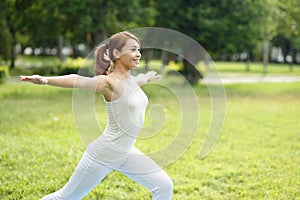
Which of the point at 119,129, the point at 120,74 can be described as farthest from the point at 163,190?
the point at 120,74

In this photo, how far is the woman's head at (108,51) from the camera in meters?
3.44

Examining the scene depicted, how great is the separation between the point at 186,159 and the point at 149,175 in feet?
10.1

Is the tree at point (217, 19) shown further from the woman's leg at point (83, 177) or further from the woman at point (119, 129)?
the woman's leg at point (83, 177)

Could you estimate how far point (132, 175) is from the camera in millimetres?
3516

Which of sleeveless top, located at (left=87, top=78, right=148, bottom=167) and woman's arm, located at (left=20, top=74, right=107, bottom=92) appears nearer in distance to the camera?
woman's arm, located at (left=20, top=74, right=107, bottom=92)

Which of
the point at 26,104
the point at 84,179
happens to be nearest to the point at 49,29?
the point at 26,104

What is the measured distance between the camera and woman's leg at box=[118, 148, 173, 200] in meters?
3.42

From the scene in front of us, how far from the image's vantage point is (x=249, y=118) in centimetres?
1052

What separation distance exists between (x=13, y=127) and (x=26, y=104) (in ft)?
12.4

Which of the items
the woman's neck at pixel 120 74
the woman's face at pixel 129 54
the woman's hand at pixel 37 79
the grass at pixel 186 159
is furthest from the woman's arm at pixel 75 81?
the grass at pixel 186 159

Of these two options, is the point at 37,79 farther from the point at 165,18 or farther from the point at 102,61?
the point at 165,18

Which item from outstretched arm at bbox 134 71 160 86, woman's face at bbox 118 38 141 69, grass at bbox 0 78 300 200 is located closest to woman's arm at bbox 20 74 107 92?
woman's face at bbox 118 38 141 69

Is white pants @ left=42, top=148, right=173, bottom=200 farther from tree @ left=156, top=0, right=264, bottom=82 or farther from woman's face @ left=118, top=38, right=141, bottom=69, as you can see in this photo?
tree @ left=156, top=0, right=264, bottom=82

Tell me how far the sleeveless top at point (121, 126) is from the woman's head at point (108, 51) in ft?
0.70
